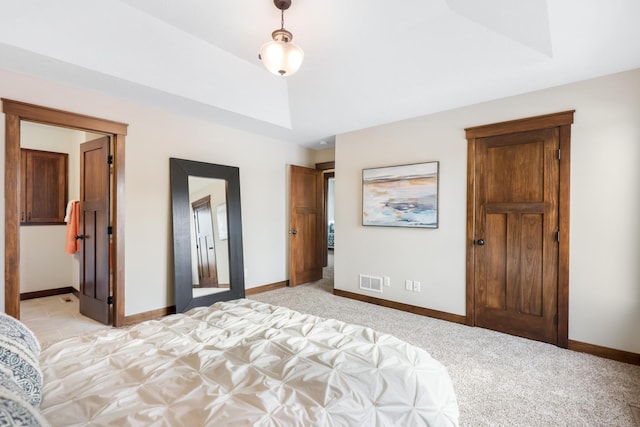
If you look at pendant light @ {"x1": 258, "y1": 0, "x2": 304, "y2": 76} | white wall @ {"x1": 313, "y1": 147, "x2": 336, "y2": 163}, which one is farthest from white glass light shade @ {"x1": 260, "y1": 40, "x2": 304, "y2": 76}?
white wall @ {"x1": 313, "y1": 147, "x2": 336, "y2": 163}

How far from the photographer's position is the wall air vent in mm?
4303

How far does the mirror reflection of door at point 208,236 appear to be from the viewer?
3.95m

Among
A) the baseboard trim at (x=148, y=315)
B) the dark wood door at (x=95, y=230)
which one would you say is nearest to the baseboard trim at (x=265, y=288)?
the baseboard trim at (x=148, y=315)

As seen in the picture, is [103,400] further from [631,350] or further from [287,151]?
[287,151]

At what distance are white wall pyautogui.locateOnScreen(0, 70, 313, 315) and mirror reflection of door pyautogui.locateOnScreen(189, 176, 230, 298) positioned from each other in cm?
30

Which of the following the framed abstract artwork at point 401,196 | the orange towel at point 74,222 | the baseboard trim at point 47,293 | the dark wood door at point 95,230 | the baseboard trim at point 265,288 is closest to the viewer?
the dark wood door at point 95,230

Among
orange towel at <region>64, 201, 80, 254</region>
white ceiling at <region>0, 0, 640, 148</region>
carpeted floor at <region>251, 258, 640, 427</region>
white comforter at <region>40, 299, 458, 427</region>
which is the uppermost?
white ceiling at <region>0, 0, 640, 148</region>

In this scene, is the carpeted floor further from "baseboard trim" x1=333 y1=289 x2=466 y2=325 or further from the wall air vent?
the wall air vent

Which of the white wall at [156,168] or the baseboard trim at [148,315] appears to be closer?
the white wall at [156,168]

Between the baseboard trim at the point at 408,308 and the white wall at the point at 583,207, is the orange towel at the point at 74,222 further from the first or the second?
the white wall at the point at 583,207

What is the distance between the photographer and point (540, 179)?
307cm

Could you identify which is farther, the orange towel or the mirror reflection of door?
the orange towel

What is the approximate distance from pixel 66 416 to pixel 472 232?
11.9ft

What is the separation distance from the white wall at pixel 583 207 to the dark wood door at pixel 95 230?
11.5 ft
